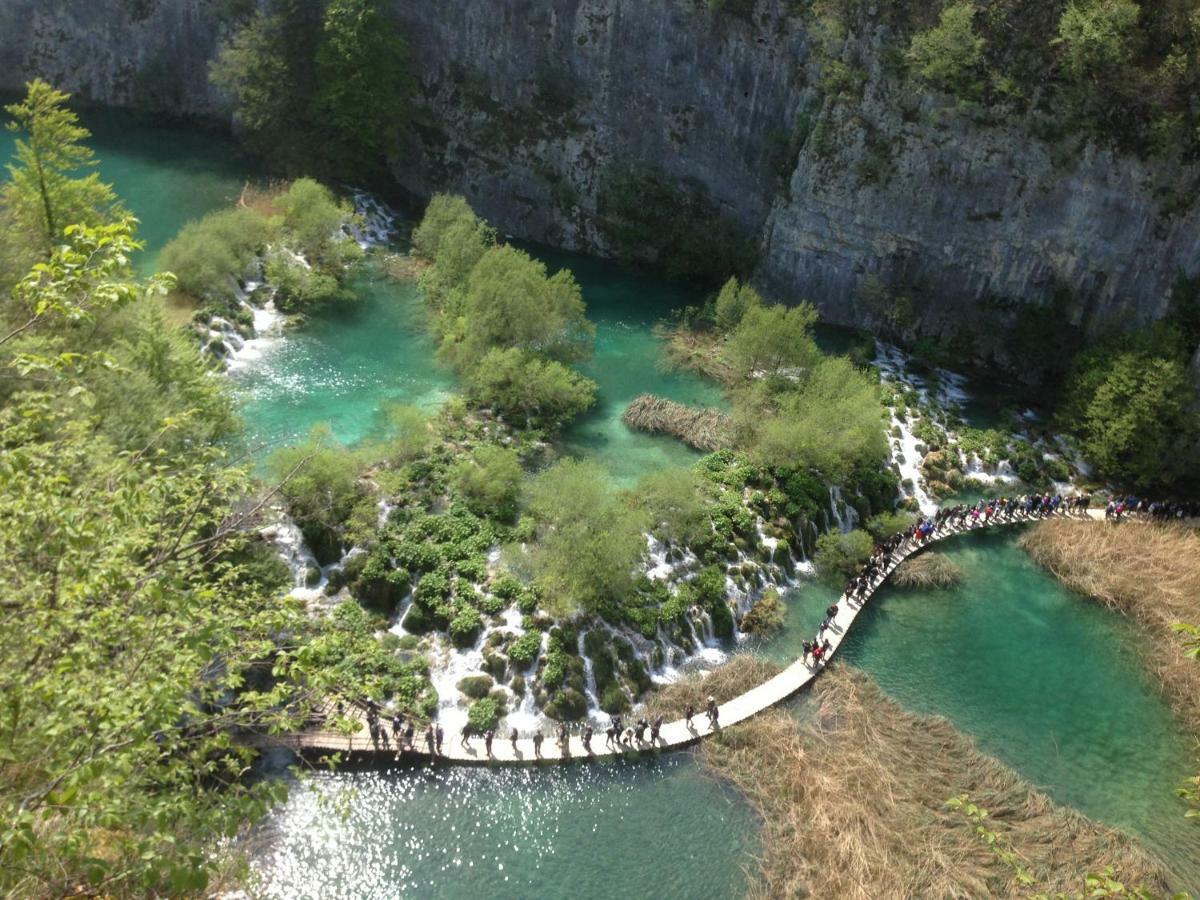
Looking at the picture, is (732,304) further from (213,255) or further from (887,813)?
(887,813)

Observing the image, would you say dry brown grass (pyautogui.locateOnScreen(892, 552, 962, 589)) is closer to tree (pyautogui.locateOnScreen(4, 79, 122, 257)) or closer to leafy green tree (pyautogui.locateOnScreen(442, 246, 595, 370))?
leafy green tree (pyautogui.locateOnScreen(442, 246, 595, 370))

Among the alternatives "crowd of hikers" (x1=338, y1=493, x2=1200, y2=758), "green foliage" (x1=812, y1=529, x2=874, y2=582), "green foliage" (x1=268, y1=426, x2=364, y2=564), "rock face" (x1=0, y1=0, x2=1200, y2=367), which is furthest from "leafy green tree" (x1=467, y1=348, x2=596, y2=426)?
"rock face" (x1=0, y1=0, x2=1200, y2=367)

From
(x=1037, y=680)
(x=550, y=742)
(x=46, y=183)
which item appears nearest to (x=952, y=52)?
(x=1037, y=680)

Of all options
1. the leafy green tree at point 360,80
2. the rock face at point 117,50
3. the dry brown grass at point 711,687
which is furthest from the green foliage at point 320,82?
the dry brown grass at point 711,687

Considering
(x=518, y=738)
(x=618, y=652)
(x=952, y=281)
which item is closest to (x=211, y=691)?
(x=518, y=738)

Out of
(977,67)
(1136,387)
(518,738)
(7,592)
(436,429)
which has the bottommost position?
(518,738)

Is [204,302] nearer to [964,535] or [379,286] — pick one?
[379,286]
